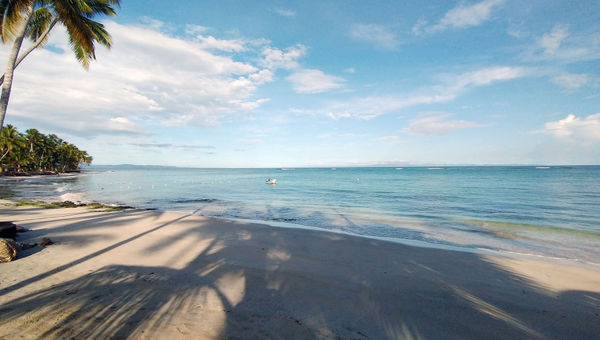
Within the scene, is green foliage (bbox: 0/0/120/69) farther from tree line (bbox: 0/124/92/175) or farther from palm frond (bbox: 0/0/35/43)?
tree line (bbox: 0/124/92/175)

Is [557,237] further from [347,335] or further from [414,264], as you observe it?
[347,335]

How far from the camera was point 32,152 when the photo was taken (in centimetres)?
6391

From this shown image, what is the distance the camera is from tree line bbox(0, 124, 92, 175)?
54219 mm

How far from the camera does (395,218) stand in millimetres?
14492

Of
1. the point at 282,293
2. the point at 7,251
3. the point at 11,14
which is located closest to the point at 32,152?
the point at 11,14

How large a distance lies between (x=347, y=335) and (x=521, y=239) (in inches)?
428

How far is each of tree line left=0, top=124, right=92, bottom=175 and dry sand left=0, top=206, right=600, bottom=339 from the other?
71780mm

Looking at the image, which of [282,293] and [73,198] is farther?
[73,198]

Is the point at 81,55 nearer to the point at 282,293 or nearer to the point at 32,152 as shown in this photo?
the point at 282,293

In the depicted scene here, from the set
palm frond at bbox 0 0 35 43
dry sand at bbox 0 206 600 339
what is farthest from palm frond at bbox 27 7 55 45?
dry sand at bbox 0 206 600 339

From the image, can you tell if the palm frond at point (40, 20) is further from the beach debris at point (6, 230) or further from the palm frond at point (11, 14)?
the beach debris at point (6, 230)

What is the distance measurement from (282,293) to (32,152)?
9132cm

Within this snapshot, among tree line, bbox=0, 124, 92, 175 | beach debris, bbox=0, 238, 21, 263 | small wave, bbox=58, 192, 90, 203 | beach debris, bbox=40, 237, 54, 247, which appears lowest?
small wave, bbox=58, 192, 90, 203

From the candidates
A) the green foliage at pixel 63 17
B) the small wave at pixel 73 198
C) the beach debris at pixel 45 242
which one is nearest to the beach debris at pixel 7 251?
the beach debris at pixel 45 242
